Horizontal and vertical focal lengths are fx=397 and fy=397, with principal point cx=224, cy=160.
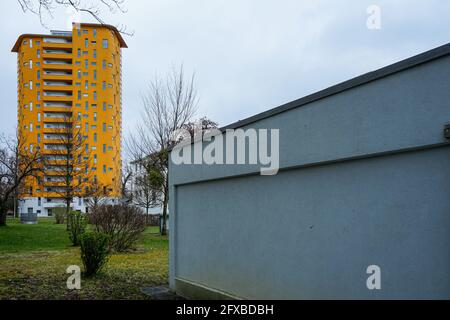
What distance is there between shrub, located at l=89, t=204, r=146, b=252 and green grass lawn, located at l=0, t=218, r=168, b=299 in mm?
572

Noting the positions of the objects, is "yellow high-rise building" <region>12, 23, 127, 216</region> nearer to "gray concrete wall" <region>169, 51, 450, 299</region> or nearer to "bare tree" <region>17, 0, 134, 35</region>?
"bare tree" <region>17, 0, 134, 35</region>

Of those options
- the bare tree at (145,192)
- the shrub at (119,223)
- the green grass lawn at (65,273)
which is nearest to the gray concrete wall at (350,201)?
the green grass lawn at (65,273)

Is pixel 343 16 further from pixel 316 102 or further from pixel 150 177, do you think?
pixel 150 177

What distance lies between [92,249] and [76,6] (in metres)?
5.20

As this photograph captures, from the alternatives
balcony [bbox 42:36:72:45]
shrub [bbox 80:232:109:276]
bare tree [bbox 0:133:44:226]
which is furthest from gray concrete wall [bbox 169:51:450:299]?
balcony [bbox 42:36:72:45]

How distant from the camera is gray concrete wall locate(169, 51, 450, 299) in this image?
337 centimetres

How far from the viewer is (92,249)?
9055 millimetres

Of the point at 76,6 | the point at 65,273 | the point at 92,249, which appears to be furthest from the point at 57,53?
the point at 76,6

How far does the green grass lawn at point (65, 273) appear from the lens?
24.7 ft

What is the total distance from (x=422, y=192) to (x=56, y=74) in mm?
76094

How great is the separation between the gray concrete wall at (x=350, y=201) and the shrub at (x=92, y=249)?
3816mm

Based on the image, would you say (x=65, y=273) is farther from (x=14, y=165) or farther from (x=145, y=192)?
(x=14, y=165)

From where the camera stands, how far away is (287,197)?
4996mm
